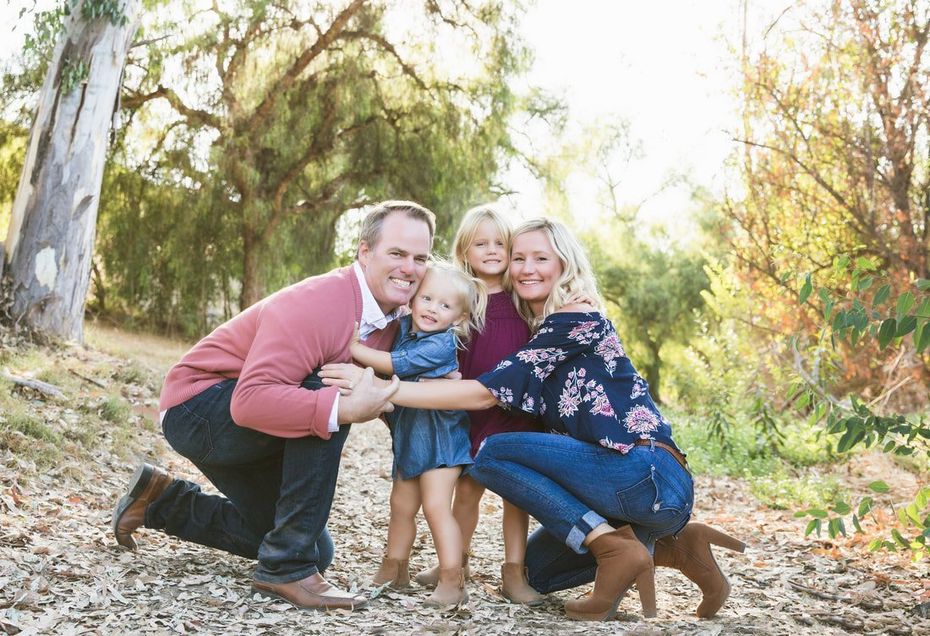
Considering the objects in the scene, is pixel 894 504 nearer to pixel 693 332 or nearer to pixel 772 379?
pixel 772 379

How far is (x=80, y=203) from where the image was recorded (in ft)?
24.2

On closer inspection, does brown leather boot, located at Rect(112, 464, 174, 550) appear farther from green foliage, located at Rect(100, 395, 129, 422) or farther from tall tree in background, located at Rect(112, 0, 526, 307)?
tall tree in background, located at Rect(112, 0, 526, 307)

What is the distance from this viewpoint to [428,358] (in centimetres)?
310

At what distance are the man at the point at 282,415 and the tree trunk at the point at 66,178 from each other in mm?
4497

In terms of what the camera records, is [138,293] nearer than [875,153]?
No

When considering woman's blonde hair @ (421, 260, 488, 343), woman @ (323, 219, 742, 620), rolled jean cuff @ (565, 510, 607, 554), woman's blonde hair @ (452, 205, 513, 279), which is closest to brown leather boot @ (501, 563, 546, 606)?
woman @ (323, 219, 742, 620)

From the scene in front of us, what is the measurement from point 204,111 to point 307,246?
101 inches

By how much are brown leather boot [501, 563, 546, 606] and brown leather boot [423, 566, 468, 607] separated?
0.23m

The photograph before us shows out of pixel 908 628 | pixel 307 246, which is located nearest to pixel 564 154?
pixel 307 246

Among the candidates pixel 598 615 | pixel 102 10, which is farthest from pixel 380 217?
pixel 102 10

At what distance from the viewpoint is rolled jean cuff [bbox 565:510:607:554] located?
9.55 ft

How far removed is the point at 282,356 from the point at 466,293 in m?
0.76

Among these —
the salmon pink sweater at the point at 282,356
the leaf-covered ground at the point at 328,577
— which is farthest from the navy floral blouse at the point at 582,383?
the leaf-covered ground at the point at 328,577

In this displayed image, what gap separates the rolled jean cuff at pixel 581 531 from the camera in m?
2.91
